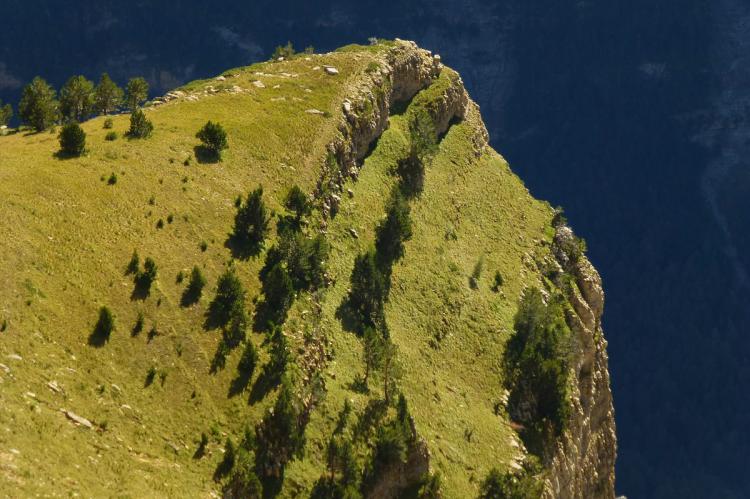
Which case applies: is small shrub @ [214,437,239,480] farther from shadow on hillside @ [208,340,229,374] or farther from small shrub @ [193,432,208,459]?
shadow on hillside @ [208,340,229,374]

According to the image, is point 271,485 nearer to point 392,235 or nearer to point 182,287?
point 182,287

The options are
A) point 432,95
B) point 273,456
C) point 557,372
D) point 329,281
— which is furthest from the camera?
point 432,95

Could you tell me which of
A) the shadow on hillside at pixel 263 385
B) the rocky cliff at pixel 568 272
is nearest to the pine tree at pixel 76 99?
the rocky cliff at pixel 568 272

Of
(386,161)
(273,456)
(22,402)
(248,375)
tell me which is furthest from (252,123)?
(22,402)

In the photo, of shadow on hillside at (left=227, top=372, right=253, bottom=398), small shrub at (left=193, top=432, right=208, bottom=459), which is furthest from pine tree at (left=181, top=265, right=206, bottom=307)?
small shrub at (left=193, top=432, right=208, bottom=459)

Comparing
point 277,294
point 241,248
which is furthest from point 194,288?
point 241,248

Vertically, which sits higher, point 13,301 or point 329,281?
point 329,281

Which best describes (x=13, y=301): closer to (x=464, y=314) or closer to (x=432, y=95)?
(x=464, y=314)
